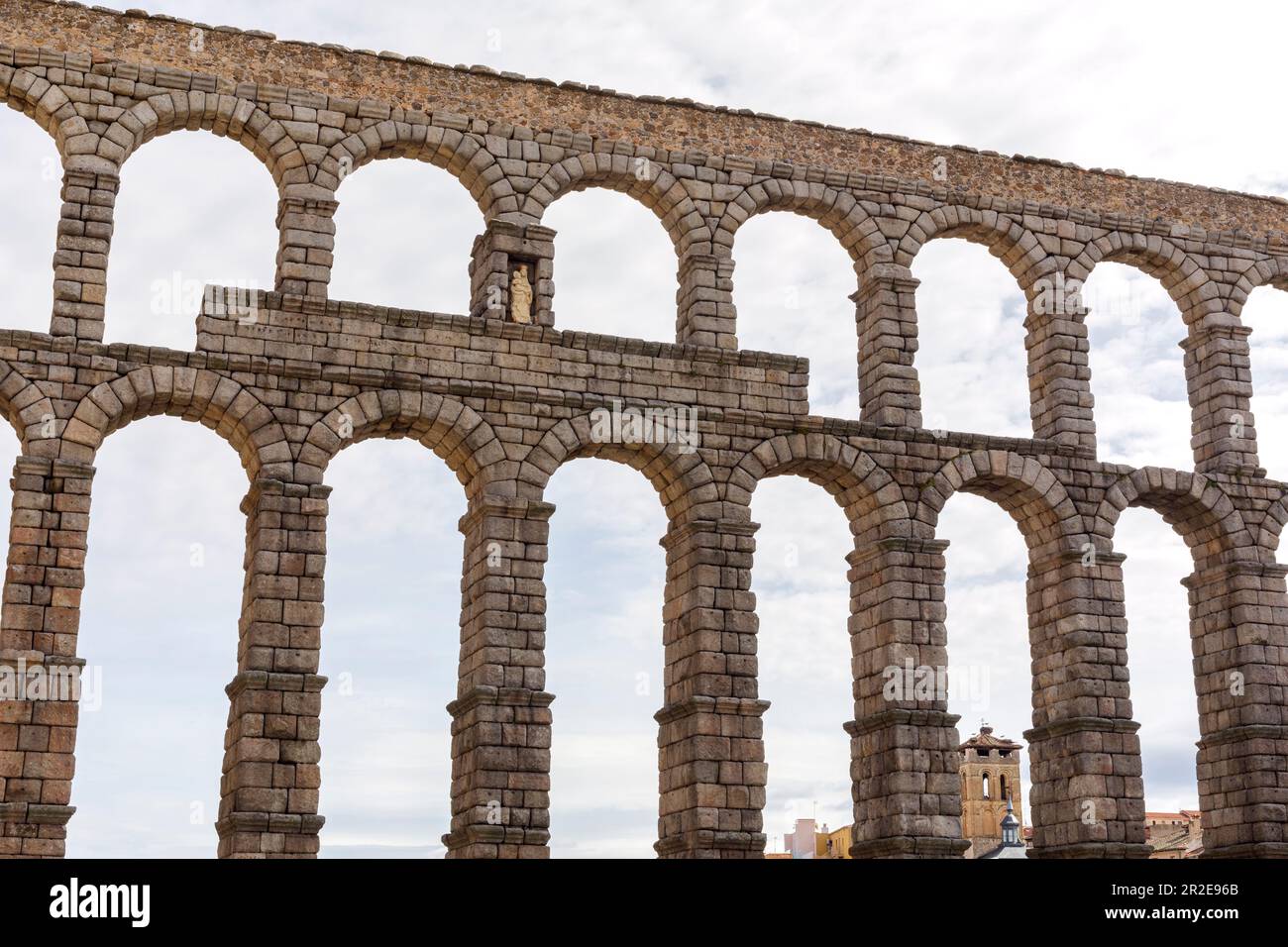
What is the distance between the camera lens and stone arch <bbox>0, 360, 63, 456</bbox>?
19.5m

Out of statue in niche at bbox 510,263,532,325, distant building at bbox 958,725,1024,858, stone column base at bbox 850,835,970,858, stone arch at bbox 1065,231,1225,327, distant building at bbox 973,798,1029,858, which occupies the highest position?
stone arch at bbox 1065,231,1225,327

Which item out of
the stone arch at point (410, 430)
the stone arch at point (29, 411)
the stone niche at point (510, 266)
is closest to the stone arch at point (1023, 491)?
the stone niche at point (510, 266)

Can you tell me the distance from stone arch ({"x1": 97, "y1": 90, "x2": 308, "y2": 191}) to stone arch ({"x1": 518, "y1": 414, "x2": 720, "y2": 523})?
484cm

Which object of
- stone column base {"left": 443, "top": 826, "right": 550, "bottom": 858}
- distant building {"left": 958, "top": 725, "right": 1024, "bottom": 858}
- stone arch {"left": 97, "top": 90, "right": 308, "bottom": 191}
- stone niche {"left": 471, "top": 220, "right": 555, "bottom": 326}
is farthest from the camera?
distant building {"left": 958, "top": 725, "right": 1024, "bottom": 858}

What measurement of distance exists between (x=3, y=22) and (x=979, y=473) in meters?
14.4

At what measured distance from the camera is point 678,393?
22219mm

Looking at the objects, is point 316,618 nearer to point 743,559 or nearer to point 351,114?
point 743,559

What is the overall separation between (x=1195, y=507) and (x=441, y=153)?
12.2 m

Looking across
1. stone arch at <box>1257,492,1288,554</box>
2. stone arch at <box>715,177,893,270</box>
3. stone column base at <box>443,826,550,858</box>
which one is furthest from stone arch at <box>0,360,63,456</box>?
stone arch at <box>1257,492,1288,554</box>

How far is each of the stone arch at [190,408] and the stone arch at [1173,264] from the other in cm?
1308

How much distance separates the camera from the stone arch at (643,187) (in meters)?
22.8

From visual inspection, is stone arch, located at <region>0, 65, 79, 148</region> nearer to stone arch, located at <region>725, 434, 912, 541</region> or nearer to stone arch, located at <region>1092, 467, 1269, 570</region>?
stone arch, located at <region>725, 434, 912, 541</region>
